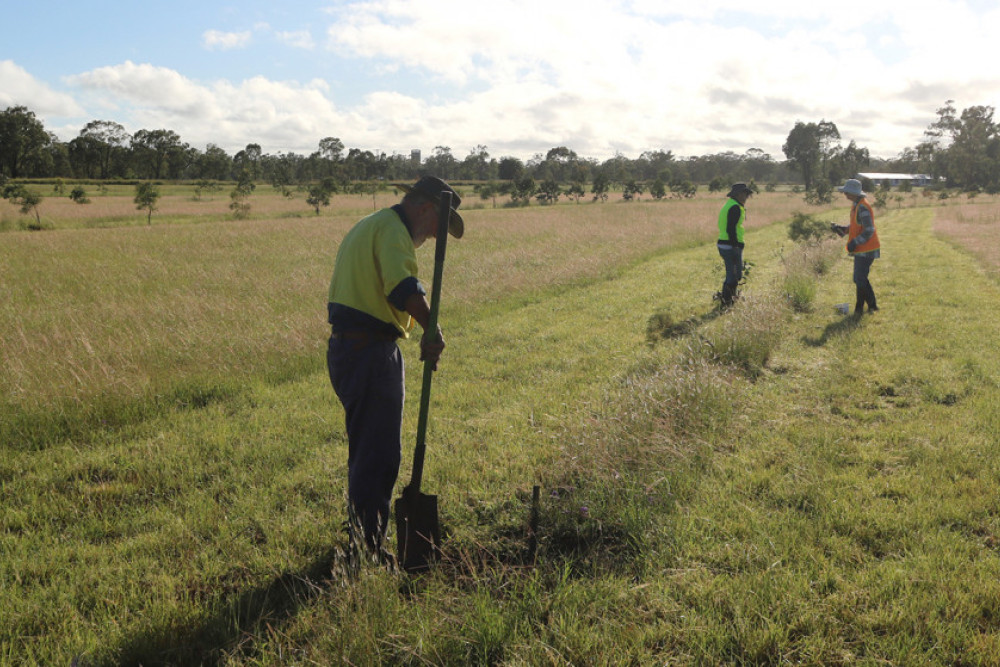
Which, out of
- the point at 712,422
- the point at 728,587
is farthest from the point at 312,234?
the point at 728,587

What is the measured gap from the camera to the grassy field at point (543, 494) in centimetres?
294

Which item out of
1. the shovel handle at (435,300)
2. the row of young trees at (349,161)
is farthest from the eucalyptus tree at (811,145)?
the shovel handle at (435,300)

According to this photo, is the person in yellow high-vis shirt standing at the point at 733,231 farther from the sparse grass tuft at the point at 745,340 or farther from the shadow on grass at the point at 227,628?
the shadow on grass at the point at 227,628

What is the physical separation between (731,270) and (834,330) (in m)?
2.37

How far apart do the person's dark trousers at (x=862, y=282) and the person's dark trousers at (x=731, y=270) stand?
1.98 meters

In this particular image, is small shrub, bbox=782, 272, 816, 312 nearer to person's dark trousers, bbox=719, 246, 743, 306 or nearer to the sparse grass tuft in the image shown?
person's dark trousers, bbox=719, 246, 743, 306

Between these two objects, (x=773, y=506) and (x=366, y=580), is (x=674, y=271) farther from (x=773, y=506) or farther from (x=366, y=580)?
(x=366, y=580)

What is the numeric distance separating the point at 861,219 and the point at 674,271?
7.61 m

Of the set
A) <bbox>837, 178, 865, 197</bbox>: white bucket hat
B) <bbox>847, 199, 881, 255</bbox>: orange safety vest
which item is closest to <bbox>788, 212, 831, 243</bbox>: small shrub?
<bbox>837, 178, 865, 197</bbox>: white bucket hat

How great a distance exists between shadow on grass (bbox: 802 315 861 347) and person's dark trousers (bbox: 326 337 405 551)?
24.9ft

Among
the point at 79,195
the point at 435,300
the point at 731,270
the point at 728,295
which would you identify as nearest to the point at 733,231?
the point at 731,270

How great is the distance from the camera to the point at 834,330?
941cm

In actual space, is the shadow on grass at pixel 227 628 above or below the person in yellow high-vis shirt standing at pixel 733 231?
below

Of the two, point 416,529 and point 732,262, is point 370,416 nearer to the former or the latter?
point 416,529
